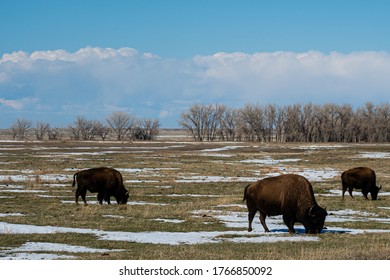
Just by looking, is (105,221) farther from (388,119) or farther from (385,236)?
(388,119)

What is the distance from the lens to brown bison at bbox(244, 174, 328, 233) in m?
20.1

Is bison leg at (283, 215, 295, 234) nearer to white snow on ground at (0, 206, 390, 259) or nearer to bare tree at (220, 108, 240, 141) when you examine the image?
white snow on ground at (0, 206, 390, 259)

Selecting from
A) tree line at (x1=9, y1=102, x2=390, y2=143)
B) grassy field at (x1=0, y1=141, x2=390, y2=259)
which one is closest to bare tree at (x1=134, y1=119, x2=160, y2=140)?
tree line at (x1=9, y1=102, x2=390, y2=143)

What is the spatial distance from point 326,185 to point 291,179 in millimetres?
21244

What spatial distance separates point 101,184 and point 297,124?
483ft

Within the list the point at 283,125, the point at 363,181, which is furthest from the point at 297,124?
the point at 363,181

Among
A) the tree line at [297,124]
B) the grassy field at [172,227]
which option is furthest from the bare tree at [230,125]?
the grassy field at [172,227]

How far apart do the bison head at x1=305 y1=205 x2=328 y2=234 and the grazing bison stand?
11.2m

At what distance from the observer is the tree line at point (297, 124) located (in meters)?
164

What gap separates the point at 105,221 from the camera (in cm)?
2284

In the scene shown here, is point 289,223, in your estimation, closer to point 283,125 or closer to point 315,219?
point 315,219

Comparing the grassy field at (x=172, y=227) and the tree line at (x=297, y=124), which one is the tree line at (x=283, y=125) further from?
the grassy field at (x=172, y=227)
